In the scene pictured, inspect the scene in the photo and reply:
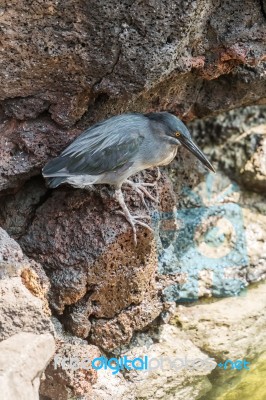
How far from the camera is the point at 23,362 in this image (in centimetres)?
225

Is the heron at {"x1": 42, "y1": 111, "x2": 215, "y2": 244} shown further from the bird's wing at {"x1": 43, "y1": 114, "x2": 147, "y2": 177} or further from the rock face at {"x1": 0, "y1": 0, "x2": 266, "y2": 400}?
the rock face at {"x1": 0, "y1": 0, "x2": 266, "y2": 400}

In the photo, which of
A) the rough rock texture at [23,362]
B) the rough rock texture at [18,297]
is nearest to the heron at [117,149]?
the rough rock texture at [18,297]

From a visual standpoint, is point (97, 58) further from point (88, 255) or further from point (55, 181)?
point (88, 255)

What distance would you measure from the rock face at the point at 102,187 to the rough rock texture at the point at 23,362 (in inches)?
1.2

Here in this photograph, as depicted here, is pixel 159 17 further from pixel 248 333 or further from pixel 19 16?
pixel 248 333

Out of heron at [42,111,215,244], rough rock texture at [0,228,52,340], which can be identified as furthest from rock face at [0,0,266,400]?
heron at [42,111,215,244]

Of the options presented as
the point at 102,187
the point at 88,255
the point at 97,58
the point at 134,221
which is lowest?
the point at 88,255

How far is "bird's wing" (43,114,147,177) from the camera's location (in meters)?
2.75

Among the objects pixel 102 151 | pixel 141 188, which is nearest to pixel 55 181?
pixel 102 151

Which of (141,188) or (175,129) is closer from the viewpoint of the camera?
(175,129)

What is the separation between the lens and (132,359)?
324 cm

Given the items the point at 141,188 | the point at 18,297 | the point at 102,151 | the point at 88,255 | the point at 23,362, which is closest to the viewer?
the point at 23,362

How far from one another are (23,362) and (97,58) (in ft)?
4.30

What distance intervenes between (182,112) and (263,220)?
1.05 metres
